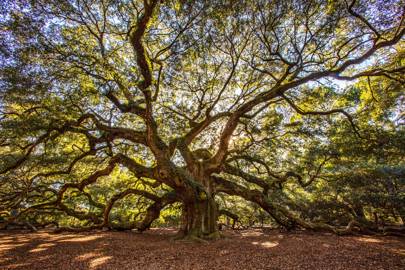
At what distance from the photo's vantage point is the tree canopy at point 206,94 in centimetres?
616

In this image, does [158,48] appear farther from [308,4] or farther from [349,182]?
[349,182]

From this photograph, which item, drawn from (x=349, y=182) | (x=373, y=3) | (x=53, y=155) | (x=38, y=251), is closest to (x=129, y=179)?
(x=53, y=155)

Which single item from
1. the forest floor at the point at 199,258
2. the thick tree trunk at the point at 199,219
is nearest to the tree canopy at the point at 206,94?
the thick tree trunk at the point at 199,219

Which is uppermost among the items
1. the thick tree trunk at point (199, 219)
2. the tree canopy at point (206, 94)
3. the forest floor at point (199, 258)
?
the tree canopy at point (206, 94)

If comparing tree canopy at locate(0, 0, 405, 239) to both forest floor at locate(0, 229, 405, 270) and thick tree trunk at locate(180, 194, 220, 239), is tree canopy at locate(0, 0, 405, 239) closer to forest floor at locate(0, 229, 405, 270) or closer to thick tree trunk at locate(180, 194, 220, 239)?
thick tree trunk at locate(180, 194, 220, 239)

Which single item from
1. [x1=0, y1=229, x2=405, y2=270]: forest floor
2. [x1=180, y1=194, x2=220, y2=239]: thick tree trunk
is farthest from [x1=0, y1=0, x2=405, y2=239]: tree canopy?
[x1=0, y1=229, x2=405, y2=270]: forest floor

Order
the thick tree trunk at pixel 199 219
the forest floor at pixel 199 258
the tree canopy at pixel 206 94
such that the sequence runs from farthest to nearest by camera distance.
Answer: the thick tree trunk at pixel 199 219, the tree canopy at pixel 206 94, the forest floor at pixel 199 258

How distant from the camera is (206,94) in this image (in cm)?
977

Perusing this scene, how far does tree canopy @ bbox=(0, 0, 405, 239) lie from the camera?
616 centimetres

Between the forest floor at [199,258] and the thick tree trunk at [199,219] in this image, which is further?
the thick tree trunk at [199,219]

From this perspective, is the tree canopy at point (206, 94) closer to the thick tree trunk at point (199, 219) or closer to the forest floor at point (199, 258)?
the thick tree trunk at point (199, 219)

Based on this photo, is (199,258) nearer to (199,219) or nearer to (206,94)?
(199,219)

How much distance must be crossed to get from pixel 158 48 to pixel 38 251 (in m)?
7.52

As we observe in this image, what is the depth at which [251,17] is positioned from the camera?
6852 millimetres
